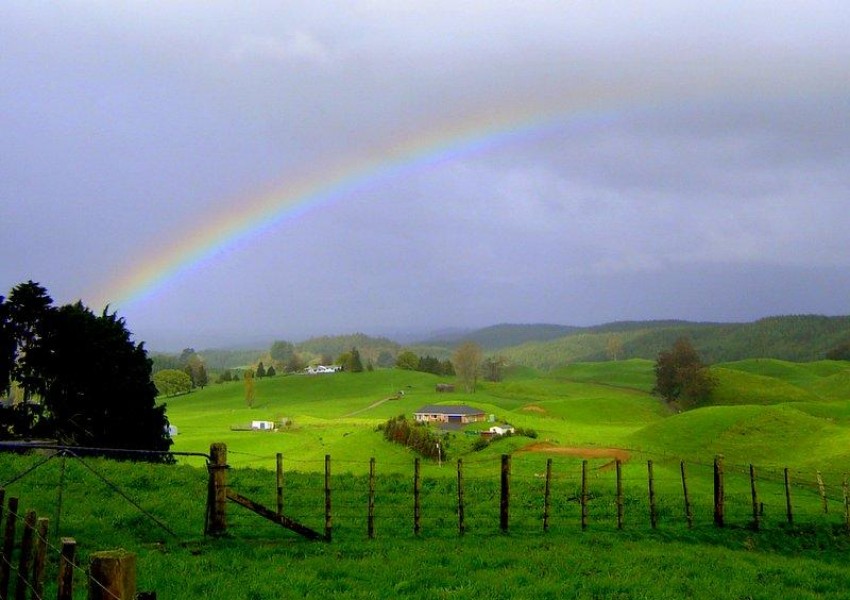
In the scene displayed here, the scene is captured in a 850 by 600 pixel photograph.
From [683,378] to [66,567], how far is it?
13354 centimetres

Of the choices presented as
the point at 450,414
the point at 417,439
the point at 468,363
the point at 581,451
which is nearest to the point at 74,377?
the point at 417,439

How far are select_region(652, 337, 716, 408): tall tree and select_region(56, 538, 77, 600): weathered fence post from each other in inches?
5215

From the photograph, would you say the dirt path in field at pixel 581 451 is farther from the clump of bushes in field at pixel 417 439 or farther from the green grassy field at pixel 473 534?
the clump of bushes in field at pixel 417 439

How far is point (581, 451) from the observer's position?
196 feet

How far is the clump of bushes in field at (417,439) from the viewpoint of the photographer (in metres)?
64.4

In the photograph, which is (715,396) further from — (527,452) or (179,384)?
(179,384)

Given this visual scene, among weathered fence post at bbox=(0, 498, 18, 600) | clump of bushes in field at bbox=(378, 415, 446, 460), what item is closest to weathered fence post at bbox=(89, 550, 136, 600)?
weathered fence post at bbox=(0, 498, 18, 600)

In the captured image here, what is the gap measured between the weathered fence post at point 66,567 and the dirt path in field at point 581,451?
5057 cm

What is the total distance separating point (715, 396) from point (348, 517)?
12096cm

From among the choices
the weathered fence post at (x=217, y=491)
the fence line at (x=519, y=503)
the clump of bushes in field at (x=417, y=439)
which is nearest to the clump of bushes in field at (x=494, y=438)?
the clump of bushes in field at (x=417, y=439)

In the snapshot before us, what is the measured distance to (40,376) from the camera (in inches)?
1828

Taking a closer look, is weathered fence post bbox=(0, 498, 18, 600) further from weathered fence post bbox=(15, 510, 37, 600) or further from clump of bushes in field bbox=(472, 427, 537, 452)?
clump of bushes in field bbox=(472, 427, 537, 452)

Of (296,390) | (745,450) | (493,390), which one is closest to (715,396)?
(493,390)

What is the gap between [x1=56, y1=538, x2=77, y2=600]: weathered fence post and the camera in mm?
6375
